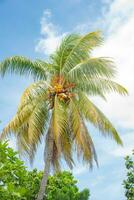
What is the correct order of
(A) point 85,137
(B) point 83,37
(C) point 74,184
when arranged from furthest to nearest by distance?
1. (C) point 74,184
2. (B) point 83,37
3. (A) point 85,137

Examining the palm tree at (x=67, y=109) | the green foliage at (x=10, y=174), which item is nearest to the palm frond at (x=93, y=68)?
the palm tree at (x=67, y=109)

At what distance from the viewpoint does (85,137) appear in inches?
925

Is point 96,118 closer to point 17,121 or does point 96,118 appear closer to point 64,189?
point 17,121

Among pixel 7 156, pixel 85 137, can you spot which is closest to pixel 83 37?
pixel 85 137

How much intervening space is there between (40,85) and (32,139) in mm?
2527

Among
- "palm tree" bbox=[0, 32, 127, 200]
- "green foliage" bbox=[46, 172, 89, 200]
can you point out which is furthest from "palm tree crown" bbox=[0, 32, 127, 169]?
"green foliage" bbox=[46, 172, 89, 200]

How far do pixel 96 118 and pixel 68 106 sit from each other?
161 centimetres

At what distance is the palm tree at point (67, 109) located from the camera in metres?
23.7

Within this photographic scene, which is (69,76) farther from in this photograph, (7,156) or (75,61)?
(7,156)

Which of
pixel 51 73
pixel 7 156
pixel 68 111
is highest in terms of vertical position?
pixel 51 73

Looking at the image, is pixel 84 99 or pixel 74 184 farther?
pixel 74 184

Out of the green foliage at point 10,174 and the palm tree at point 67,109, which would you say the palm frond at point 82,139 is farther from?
the green foliage at point 10,174

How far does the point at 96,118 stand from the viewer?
929 inches

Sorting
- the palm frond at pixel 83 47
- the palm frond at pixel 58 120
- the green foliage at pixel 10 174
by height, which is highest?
the palm frond at pixel 83 47
